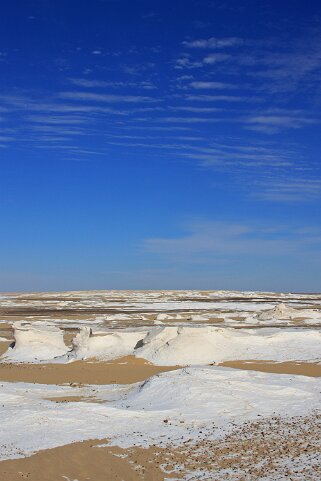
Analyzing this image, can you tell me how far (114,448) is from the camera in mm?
10898

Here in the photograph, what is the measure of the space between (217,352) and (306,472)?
1487cm

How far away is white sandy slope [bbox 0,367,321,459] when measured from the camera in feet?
38.1

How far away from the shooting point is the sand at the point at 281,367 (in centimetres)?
2088

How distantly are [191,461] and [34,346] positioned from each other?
60.9 ft

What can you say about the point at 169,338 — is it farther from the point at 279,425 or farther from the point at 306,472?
the point at 306,472

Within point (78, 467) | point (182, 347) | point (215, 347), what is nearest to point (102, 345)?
point (182, 347)

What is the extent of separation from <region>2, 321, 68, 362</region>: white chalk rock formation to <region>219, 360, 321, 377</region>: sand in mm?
8850

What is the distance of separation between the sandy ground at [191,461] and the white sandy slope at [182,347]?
11.9m

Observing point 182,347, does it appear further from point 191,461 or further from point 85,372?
point 191,461

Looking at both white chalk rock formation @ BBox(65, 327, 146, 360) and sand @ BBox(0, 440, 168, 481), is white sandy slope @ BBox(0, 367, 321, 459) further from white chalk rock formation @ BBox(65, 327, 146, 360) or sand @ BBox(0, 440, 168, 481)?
white chalk rock formation @ BBox(65, 327, 146, 360)

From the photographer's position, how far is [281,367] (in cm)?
2197

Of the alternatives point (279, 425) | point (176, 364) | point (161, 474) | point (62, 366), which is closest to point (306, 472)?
point (161, 474)

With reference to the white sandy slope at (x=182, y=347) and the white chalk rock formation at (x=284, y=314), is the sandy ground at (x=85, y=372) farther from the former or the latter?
the white chalk rock formation at (x=284, y=314)

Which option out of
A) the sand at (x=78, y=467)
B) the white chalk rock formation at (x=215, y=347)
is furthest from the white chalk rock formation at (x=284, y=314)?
the sand at (x=78, y=467)
